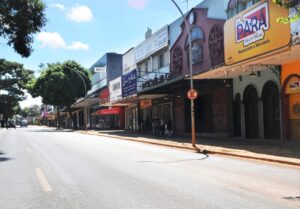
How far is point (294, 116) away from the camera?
925 inches

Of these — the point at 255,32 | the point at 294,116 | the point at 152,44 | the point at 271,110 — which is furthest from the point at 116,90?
the point at 255,32

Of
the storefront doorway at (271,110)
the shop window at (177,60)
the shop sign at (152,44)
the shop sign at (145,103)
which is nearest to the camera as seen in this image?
the storefront doorway at (271,110)

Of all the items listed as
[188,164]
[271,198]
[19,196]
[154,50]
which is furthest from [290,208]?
[154,50]

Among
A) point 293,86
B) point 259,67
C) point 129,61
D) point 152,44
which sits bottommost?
point 293,86

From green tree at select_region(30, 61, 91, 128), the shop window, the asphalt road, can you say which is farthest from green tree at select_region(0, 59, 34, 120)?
the asphalt road

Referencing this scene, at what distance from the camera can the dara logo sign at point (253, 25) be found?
71.7 feet

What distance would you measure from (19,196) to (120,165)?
6.03 m

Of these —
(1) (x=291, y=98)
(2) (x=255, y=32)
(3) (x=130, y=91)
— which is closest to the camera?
(2) (x=255, y=32)

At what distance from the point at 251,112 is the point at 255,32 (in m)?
6.70

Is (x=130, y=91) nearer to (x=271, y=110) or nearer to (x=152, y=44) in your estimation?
(x=152, y=44)

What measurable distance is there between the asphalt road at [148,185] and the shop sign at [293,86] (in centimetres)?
825

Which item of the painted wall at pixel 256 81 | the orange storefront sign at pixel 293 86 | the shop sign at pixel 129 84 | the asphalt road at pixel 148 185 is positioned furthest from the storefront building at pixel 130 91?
the asphalt road at pixel 148 185

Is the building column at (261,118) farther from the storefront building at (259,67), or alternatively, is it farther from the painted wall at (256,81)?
the painted wall at (256,81)

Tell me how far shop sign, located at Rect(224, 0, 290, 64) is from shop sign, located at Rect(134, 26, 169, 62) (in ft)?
48.9
